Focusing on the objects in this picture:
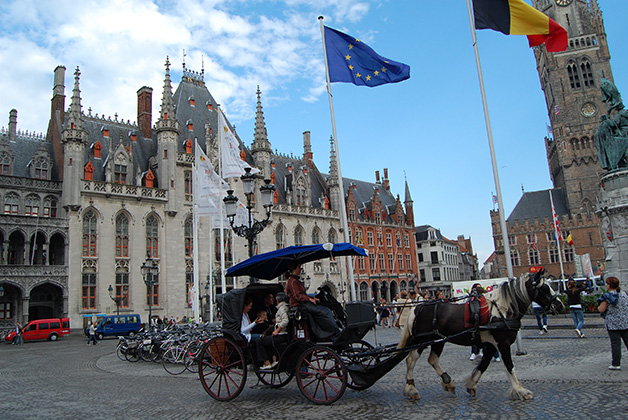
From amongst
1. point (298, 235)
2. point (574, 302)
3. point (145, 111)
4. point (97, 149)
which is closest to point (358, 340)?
point (574, 302)

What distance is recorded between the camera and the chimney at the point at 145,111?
4426cm

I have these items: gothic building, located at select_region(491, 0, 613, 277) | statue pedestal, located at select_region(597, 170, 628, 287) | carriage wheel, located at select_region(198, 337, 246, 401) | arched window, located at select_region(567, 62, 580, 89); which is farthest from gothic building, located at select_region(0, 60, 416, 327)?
arched window, located at select_region(567, 62, 580, 89)

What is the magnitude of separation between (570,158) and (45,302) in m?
67.1

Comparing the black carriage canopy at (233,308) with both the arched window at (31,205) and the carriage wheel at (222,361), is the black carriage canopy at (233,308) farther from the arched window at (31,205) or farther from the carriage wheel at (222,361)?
the arched window at (31,205)

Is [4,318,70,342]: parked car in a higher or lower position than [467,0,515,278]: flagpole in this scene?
lower

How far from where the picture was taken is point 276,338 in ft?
27.1

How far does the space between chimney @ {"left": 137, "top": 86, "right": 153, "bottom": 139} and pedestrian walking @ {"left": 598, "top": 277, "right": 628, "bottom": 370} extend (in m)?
42.1

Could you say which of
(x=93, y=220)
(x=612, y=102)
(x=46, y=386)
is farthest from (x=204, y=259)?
(x=612, y=102)

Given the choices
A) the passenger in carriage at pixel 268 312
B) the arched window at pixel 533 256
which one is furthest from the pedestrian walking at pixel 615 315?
the arched window at pixel 533 256

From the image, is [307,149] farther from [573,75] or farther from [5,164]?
[573,75]

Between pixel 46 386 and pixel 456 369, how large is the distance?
10192 millimetres

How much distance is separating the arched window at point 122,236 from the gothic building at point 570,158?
2015 inches

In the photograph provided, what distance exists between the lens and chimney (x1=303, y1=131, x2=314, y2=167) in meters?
61.0

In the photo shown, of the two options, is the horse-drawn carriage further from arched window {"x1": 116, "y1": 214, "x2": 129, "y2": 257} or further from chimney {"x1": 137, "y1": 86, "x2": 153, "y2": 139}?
chimney {"x1": 137, "y1": 86, "x2": 153, "y2": 139}
